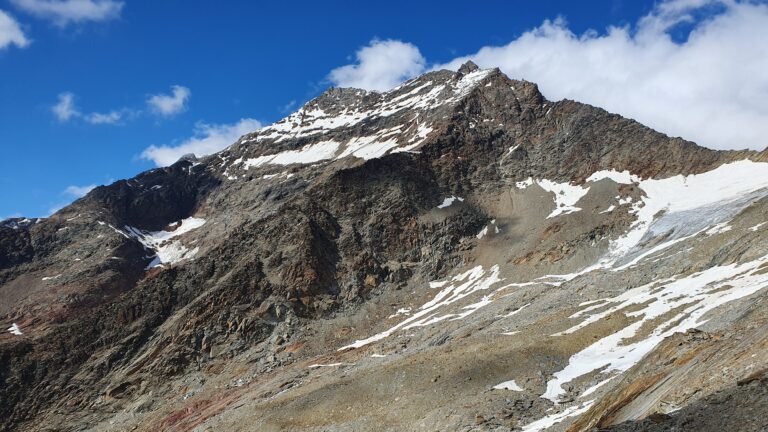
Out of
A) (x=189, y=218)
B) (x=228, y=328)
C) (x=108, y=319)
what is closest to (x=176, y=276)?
(x=108, y=319)

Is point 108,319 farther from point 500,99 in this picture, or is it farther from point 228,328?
point 500,99

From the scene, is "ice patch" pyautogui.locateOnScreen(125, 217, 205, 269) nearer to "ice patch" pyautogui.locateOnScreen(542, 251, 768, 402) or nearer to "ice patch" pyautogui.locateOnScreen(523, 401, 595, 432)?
"ice patch" pyautogui.locateOnScreen(542, 251, 768, 402)

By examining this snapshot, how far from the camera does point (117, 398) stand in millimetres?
74375

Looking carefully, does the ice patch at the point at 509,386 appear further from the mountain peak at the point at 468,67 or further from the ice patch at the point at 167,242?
the mountain peak at the point at 468,67

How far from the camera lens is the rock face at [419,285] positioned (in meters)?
34.8

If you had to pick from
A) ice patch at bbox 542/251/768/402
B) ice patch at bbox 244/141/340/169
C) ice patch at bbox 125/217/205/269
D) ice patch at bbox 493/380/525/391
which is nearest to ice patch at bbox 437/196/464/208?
ice patch at bbox 244/141/340/169

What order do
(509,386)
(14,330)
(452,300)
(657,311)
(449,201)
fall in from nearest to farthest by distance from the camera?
(509,386) → (657,311) → (452,300) → (14,330) → (449,201)

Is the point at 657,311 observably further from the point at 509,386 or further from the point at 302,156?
the point at 302,156

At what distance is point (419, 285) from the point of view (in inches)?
3521

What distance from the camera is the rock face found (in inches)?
1372

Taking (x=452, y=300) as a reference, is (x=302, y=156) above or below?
above

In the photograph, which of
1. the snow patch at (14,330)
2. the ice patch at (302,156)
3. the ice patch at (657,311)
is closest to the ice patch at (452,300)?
the ice patch at (657,311)

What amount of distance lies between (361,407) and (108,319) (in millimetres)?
62998

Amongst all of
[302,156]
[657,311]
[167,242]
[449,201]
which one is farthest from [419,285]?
[167,242]
